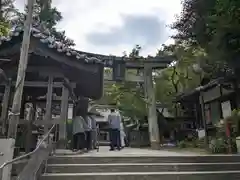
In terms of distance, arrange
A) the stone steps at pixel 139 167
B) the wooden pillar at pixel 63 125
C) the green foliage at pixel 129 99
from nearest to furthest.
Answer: the stone steps at pixel 139 167, the wooden pillar at pixel 63 125, the green foliage at pixel 129 99

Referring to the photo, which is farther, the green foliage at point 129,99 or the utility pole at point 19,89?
the green foliage at point 129,99

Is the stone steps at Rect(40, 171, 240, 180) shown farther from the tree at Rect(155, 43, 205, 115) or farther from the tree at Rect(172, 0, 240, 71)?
the tree at Rect(155, 43, 205, 115)

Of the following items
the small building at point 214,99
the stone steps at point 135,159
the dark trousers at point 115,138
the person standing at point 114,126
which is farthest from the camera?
the small building at point 214,99

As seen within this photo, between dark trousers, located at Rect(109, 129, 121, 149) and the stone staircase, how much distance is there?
3.52 metres

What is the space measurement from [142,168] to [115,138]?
422 centimetres

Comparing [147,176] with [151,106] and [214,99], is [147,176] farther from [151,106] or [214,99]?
[214,99]

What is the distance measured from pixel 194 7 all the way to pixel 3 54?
22.9ft

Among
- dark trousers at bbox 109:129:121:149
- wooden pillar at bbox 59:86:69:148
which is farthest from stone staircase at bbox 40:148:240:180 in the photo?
dark trousers at bbox 109:129:121:149

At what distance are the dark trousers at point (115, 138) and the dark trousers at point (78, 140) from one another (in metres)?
1.29

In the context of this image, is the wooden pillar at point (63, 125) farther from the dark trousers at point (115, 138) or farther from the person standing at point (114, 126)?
the dark trousers at point (115, 138)

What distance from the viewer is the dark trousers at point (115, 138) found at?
32.1ft

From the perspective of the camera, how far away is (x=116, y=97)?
2034 cm

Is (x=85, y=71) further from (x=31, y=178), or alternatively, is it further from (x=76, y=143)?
(x=31, y=178)

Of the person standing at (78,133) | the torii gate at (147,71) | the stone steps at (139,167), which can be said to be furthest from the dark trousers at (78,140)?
the torii gate at (147,71)
